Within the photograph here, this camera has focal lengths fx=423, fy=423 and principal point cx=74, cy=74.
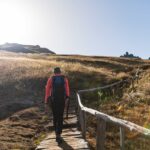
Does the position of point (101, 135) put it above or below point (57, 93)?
below

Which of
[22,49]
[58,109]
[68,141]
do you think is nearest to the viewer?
[68,141]

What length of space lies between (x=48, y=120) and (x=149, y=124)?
238 inches

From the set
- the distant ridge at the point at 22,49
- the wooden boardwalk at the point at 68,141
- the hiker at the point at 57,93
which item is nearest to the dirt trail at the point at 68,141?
the wooden boardwalk at the point at 68,141

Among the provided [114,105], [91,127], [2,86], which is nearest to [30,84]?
[2,86]

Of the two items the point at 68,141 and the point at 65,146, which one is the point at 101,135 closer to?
the point at 65,146

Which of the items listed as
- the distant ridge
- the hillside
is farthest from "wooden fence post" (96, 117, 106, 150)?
the distant ridge

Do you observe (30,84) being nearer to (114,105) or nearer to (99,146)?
(114,105)

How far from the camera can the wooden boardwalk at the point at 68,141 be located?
1155 centimetres

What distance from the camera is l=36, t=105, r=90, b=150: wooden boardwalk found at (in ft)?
37.9

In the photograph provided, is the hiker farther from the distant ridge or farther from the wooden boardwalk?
the distant ridge

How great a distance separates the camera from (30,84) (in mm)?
28125

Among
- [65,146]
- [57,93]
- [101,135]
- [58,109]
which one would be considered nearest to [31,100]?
[58,109]

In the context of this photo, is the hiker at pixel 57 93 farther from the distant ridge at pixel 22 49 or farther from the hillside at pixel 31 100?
the distant ridge at pixel 22 49

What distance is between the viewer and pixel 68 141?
41.2ft
